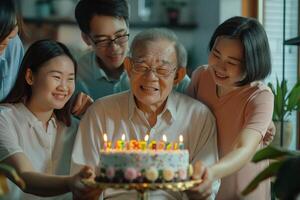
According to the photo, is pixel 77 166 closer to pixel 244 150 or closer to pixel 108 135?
pixel 108 135

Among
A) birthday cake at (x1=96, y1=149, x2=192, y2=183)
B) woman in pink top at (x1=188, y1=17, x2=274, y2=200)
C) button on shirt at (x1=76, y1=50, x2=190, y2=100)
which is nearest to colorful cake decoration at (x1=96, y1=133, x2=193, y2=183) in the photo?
birthday cake at (x1=96, y1=149, x2=192, y2=183)

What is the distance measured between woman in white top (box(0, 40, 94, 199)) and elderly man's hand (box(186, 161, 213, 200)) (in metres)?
0.61

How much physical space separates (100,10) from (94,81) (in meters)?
0.29

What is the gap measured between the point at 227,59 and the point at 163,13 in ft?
9.10

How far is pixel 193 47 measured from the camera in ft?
16.3

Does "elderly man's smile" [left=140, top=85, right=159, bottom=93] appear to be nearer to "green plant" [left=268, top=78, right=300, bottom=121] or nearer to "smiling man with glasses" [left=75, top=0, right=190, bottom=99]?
"smiling man with glasses" [left=75, top=0, right=190, bottom=99]

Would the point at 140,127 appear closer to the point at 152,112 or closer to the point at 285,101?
the point at 152,112

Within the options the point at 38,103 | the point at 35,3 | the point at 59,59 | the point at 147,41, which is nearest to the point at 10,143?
the point at 38,103

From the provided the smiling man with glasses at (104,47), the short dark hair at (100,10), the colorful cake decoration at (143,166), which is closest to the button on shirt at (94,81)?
the smiling man with glasses at (104,47)

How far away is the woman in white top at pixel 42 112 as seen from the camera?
2314 millimetres

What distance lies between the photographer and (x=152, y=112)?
233cm

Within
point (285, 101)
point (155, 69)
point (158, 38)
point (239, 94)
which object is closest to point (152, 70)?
point (155, 69)

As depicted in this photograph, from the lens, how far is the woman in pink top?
7.22 ft

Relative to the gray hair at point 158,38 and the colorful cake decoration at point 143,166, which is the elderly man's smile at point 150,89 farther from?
the colorful cake decoration at point 143,166
